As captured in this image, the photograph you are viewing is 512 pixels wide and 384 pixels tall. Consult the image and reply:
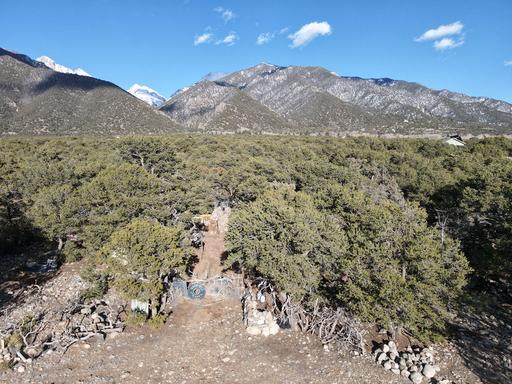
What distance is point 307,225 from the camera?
21.1 metres

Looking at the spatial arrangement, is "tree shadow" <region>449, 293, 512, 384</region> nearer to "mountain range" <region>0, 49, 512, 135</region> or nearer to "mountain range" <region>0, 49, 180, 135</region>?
"mountain range" <region>0, 49, 180, 135</region>

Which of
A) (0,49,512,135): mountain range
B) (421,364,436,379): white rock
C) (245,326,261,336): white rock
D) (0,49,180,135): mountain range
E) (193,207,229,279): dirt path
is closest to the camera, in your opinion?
(421,364,436,379): white rock

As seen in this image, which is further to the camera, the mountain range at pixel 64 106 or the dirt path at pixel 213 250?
the mountain range at pixel 64 106

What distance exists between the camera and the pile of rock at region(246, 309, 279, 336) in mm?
19828

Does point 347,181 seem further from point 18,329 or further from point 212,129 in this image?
point 212,129

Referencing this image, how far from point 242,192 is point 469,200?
73.3 feet

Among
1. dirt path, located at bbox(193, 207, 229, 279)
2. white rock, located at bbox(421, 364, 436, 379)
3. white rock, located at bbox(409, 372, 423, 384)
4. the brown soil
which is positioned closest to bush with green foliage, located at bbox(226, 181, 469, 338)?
white rock, located at bbox(421, 364, 436, 379)

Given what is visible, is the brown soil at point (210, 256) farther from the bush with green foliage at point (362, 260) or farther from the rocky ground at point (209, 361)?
the rocky ground at point (209, 361)

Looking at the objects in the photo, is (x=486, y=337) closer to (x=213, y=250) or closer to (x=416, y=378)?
(x=416, y=378)

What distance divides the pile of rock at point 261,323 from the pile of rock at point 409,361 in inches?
227

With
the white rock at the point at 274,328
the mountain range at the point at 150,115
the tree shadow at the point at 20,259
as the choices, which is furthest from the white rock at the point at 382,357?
the mountain range at the point at 150,115

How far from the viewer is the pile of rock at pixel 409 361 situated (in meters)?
15.7

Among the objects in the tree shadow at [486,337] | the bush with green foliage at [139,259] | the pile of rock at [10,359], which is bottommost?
the pile of rock at [10,359]

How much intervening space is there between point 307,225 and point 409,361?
877 cm
